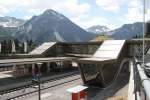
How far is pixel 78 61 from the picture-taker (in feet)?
142

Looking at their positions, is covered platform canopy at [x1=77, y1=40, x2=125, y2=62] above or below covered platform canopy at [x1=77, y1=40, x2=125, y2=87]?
above

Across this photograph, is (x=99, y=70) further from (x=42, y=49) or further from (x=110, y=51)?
(x=42, y=49)

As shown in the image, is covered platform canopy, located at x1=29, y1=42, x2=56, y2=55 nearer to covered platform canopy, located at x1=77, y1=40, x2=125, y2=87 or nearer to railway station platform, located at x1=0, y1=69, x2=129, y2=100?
covered platform canopy, located at x1=77, y1=40, x2=125, y2=87

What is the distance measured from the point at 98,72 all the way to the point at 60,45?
35104mm

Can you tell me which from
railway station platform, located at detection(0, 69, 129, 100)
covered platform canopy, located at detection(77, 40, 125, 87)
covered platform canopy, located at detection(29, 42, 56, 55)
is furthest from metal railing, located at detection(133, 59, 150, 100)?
covered platform canopy, located at detection(29, 42, 56, 55)

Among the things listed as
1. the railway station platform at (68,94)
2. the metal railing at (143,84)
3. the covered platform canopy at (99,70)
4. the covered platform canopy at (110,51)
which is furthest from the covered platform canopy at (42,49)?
the metal railing at (143,84)

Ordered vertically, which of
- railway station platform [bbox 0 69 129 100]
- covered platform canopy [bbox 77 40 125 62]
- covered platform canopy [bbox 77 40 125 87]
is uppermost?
covered platform canopy [bbox 77 40 125 62]

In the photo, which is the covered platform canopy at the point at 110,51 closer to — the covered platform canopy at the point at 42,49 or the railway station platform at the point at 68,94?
the railway station platform at the point at 68,94

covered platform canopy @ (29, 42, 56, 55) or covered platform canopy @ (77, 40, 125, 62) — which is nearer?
covered platform canopy @ (77, 40, 125, 62)

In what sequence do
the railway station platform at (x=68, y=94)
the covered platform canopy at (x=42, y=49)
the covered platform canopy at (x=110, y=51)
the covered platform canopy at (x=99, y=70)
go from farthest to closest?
the covered platform canopy at (x=42, y=49)
the covered platform canopy at (x=110, y=51)
the covered platform canopy at (x=99, y=70)
the railway station platform at (x=68, y=94)

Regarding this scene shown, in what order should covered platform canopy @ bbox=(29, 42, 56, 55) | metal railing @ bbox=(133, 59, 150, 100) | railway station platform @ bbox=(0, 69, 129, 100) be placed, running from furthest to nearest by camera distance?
covered platform canopy @ bbox=(29, 42, 56, 55) < railway station platform @ bbox=(0, 69, 129, 100) < metal railing @ bbox=(133, 59, 150, 100)

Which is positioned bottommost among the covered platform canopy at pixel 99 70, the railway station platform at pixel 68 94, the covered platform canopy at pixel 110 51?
the railway station platform at pixel 68 94

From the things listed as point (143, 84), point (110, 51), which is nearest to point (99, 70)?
point (110, 51)

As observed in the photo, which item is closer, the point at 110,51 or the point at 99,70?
the point at 99,70
